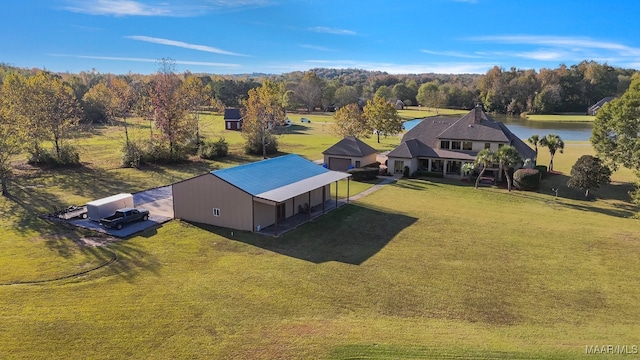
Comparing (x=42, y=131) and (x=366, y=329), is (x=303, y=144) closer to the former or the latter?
(x=42, y=131)

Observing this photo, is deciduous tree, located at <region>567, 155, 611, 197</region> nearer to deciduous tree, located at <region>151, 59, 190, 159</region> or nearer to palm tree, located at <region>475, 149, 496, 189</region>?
palm tree, located at <region>475, 149, 496, 189</region>

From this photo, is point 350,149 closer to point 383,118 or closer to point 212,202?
point 383,118

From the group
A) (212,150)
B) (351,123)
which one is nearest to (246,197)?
(212,150)

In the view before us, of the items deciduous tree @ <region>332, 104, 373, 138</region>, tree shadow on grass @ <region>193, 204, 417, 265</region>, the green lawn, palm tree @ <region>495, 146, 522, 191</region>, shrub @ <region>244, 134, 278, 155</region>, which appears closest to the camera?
tree shadow on grass @ <region>193, 204, 417, 265</region>

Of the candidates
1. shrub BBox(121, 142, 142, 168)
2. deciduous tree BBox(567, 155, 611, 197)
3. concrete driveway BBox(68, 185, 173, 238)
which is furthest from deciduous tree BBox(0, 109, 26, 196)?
deciduous tree BBox(567, 155, 611, 197)

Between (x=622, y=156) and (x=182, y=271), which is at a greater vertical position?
(x=622, y=156)

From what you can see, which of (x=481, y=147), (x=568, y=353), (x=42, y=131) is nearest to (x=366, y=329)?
(x=568, y=353)
